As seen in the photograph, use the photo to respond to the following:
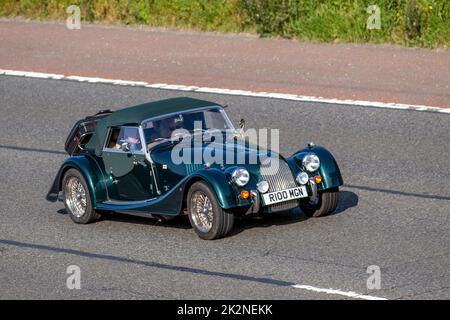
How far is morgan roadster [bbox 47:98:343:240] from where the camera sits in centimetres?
1184

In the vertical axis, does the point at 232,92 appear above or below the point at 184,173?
below

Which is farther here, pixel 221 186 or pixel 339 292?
pixel 221 186

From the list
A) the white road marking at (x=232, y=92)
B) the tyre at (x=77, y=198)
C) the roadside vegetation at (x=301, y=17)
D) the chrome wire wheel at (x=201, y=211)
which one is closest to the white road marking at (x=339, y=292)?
the chrome wire wheel at (x=201, y=211)

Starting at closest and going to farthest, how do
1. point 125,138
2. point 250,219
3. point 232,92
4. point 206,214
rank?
point 206,214
point 250,219
point 125,138
point 232,92

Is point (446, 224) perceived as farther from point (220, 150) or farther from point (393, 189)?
point (220, 150)

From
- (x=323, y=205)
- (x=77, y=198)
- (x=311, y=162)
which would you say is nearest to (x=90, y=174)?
(x=77, y=198)

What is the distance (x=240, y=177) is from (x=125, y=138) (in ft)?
6.55

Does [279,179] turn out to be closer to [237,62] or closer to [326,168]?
[326,168]

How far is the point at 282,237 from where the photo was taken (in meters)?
12.0

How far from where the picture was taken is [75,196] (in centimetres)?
1337

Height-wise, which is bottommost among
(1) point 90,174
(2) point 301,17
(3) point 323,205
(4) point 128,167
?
(3) point 323,205

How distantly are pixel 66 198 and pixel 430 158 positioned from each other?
5.10 meters

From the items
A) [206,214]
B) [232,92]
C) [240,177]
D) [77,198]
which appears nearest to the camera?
[240,177]

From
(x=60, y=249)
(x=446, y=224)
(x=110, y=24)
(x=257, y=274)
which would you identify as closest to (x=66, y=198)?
(x=60, y=249)
